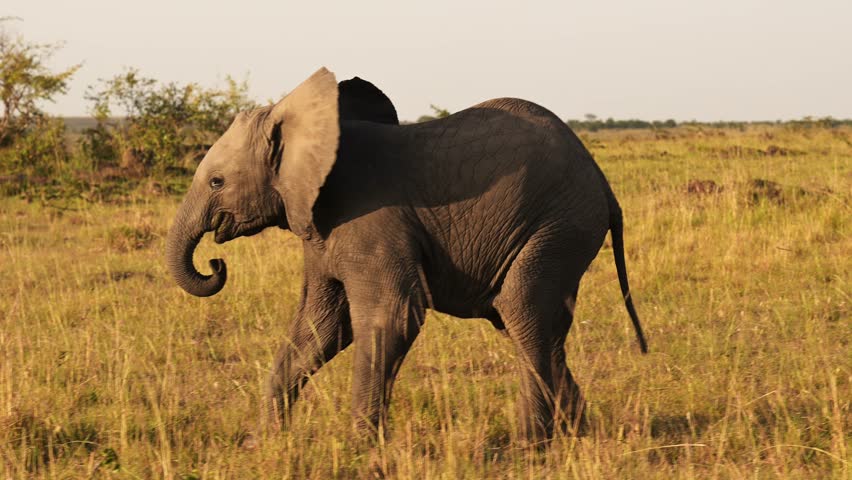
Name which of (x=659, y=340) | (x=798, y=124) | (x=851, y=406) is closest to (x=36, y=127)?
(x=659, y=340)

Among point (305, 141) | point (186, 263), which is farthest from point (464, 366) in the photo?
point (305, 141)

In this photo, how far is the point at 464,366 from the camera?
621 centimetres

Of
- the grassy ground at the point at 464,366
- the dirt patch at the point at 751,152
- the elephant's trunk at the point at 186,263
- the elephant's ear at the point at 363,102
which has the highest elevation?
the dirt patch at the point at 751,152

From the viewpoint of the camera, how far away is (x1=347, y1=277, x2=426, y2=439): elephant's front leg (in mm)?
4586

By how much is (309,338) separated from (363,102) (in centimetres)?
130

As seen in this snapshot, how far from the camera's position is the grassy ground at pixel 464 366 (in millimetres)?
4410

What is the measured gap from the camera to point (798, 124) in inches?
1155

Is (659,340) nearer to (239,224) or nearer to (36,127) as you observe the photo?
(239,224)

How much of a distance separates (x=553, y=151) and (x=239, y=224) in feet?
5.26

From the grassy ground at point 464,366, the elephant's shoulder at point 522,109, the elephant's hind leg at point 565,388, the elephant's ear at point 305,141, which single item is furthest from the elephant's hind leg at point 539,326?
the elephant's ear at point 305,141

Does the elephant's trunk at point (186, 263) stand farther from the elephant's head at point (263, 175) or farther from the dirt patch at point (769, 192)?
the dirt patch at point (769, 192)

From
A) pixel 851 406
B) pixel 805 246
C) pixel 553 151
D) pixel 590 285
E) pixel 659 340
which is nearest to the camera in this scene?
pixel 553 151

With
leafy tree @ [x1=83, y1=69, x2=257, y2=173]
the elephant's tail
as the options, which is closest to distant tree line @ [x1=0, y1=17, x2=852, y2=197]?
leafy tree @ [x1=83, y1=69, x2=257, y2=173]

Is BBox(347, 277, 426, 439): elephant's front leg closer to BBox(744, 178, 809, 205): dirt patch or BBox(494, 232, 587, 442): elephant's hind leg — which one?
BBox(494, 232, 587, 442): elephant's hind leg
